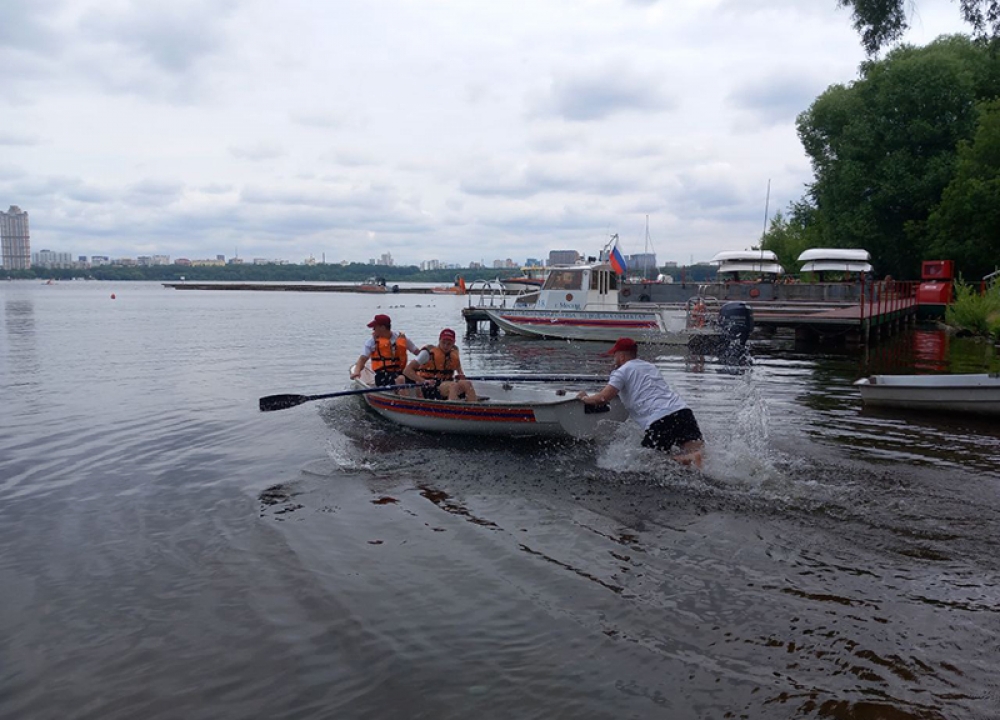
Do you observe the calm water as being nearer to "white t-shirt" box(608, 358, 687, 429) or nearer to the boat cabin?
"white t-shirt" box(608, 358, 687, 429)

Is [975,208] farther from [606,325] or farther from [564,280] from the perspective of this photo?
[564,280]

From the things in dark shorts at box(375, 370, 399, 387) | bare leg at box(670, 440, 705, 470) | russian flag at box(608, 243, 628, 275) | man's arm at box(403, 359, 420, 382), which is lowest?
bare leg at box(670, 440, 705, 470)

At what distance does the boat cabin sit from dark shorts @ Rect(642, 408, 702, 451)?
72.2 feet

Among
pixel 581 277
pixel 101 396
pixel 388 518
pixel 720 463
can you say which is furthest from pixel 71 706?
pixel 581 277

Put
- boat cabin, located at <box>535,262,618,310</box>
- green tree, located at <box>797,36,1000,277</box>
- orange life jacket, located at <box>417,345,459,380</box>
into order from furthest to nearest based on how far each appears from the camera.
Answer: green tree, located at <box>797,36,1000,277</box> → boat cabin, located at <box>535,262,618,310</box> → orange life jacket, located at <box>417,345,459,380</box>

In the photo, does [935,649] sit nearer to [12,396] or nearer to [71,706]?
[71,706]

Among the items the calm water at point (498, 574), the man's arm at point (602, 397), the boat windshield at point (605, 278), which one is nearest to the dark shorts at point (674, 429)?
the calm water at point (498, 574)

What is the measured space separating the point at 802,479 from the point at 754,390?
845cm

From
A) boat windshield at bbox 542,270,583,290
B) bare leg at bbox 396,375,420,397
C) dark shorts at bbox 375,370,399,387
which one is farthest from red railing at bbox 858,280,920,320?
bare leg at bbox 396,375,420,397

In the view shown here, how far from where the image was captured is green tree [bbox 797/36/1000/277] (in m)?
41.8

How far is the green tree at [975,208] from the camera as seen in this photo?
3578 cm

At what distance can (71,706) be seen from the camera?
4902 millimetres

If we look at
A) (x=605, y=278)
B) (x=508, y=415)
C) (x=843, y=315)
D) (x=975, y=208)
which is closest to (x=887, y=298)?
(x=843, y=315)

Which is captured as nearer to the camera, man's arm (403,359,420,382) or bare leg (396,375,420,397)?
man's arm (403,359,420,382)
